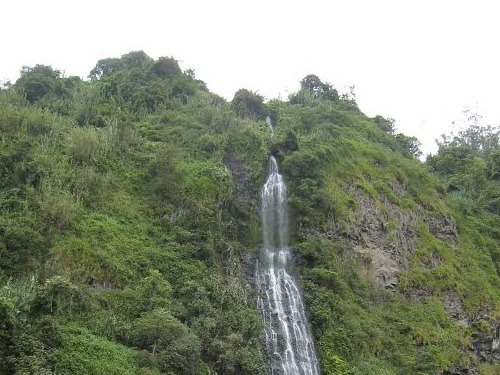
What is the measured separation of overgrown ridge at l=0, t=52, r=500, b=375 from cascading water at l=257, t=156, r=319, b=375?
463 mm

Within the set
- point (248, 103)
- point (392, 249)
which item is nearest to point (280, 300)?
point (392, 249)

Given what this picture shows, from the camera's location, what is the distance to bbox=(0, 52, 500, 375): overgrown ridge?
52.7ft

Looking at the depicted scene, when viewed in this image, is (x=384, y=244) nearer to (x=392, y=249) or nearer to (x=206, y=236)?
(x=392, y=249)

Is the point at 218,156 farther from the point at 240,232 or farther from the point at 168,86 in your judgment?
the point at 168,86

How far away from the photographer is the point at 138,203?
74.4 feet

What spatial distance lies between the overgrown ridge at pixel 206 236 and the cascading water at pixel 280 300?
463 mm

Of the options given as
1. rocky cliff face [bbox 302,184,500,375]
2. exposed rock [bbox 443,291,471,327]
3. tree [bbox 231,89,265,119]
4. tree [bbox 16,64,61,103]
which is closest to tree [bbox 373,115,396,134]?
tree [bbox 231,89,265,119]

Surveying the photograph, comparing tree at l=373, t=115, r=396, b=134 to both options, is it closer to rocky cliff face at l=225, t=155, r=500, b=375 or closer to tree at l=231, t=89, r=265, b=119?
tree at l=231, t=89, r=265, b=119

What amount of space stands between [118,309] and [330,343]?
845 cm

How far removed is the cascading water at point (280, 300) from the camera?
20.0 m

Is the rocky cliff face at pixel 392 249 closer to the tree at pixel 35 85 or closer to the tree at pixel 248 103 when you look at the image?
the tree at pixel 248 103

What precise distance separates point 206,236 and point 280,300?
13.2 feet

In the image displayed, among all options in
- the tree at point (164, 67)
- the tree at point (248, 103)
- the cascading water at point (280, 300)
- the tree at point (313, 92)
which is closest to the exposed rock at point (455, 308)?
the cascading water at point (280, 300)

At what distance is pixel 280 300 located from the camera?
2209cm
